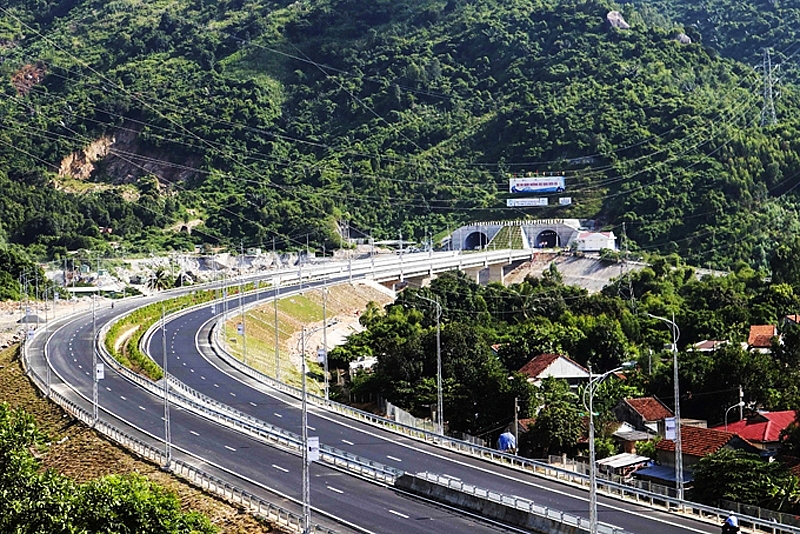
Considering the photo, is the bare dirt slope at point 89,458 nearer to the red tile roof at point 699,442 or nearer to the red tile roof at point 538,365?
the red tile roof at point 699,442

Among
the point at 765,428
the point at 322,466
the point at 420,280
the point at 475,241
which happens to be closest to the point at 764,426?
the point at 765,428

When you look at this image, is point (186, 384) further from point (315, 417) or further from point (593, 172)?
point (593, 172)

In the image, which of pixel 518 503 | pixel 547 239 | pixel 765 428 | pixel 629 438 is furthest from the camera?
pixel 547 239

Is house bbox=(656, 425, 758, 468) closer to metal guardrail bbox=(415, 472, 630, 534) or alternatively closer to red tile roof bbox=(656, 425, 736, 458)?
red tile roof bbox=(656, 425, 736, 458)

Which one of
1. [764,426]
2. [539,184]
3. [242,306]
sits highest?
[764,426]

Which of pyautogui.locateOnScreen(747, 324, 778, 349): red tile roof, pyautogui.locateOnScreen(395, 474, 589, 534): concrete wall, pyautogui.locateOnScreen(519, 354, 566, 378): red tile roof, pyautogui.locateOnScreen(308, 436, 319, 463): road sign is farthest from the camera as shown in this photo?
pyautogui.locateOnScreen(747, 324, 778, 349): red tile roof

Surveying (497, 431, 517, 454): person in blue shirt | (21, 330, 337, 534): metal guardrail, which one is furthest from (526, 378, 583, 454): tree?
(21, 330, 337, 534): metal guardrail

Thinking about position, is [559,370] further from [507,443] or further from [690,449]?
[690,449]
